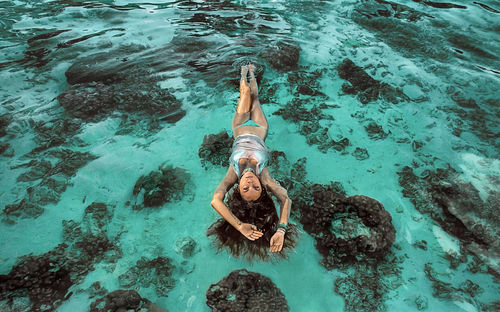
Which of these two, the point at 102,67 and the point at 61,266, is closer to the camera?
the point at 61,266

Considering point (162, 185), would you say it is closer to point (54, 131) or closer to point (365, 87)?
point (54, 131)

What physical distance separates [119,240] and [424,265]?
177 inches

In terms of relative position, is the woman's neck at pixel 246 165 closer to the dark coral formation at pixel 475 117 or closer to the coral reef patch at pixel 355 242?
the coral reef patch at pixel 355 242

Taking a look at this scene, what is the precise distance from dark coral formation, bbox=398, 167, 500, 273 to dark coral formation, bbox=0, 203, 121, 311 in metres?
5.04

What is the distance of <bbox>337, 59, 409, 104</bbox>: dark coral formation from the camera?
6734 mm

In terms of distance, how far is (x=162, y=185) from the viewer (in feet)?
16.2

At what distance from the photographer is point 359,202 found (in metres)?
4.37

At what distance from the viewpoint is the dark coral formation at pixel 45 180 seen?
446 cm

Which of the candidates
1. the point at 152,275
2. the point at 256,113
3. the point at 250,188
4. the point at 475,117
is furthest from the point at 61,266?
the point at 475,117

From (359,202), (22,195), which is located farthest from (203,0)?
(359,202)

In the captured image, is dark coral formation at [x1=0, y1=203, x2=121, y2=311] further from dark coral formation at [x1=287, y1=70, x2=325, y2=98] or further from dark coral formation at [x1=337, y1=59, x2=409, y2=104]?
dark coral formation at [x1=337, y1=59, x2=409, y2=104]

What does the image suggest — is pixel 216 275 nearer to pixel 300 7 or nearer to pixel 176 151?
pixel 176 151

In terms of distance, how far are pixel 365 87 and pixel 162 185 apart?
17.5 feet

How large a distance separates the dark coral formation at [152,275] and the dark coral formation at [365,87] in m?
5.51
